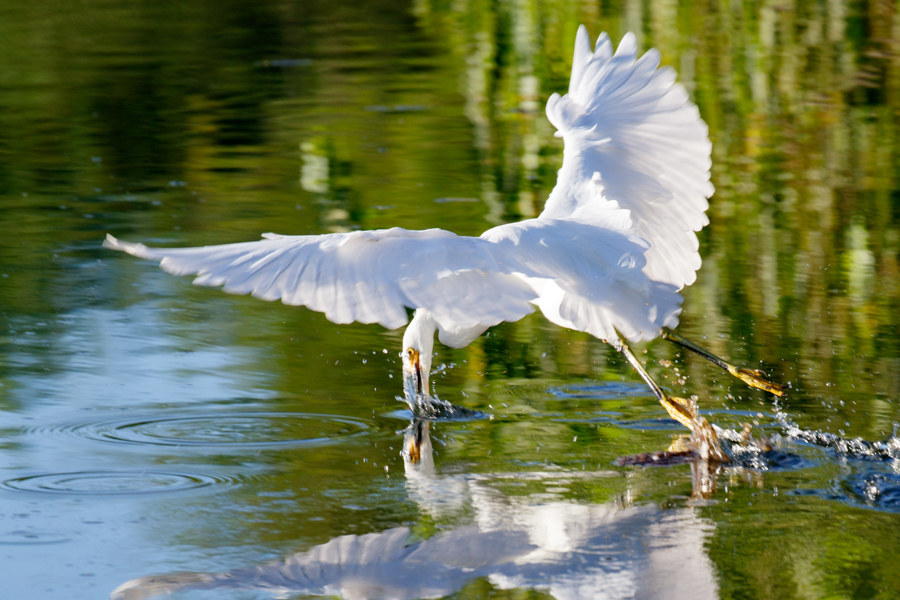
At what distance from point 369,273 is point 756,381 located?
1.99 meters

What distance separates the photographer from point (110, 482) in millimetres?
4832

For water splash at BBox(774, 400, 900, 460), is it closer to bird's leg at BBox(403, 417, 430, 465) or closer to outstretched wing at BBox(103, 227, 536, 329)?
outstretched wing at BBox(103, 227, 536, 329)

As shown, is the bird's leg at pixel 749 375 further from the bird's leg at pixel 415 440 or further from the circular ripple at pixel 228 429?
the circular ripple at pixel 228 429

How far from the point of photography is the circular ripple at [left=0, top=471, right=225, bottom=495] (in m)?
4.74

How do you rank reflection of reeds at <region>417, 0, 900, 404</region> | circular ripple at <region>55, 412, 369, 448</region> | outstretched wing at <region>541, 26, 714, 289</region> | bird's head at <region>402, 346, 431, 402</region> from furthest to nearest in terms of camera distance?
reflection of reeds at <region>417, 0, 900, 404</region> → outstretched wing at <region>541, 26, 714, 289</region> → bird's head at <region>402, 346, 431, 402</region> → circular ripple at <region>55, 412, 369, 448</region>

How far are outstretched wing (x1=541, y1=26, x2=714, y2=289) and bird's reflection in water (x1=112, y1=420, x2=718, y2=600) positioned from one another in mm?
1716

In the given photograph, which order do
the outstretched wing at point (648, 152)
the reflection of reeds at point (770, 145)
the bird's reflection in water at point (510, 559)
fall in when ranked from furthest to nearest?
the reflection of reeds at point (770, 145)
the outstretched wing at point (648, 152)
the bird's reflection in water at point (510, 559)

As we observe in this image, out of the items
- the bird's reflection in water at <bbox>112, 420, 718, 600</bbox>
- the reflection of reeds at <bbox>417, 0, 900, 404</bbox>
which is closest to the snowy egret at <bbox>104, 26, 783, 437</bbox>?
the bird's reflection in water at <bbox>112, 420, 718, 600</bbox>

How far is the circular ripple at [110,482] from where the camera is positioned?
187 inches

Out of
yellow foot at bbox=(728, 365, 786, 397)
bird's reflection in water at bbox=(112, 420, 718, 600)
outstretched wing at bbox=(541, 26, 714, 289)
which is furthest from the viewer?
outstretched wing at bbox=(541, 26, 714, 289)

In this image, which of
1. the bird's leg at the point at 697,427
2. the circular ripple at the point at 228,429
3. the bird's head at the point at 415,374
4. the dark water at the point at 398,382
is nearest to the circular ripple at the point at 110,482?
the dark water at the point at 398,382

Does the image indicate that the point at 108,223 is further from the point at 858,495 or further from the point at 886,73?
the point at 886,73

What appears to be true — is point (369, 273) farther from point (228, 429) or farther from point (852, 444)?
point (852, 444)

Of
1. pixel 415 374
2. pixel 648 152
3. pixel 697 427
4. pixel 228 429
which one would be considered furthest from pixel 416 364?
pixel 648 152
